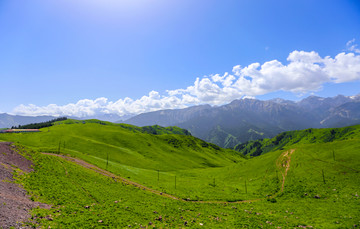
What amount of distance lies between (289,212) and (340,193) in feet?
60.5

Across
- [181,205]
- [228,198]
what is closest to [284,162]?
[228,198]

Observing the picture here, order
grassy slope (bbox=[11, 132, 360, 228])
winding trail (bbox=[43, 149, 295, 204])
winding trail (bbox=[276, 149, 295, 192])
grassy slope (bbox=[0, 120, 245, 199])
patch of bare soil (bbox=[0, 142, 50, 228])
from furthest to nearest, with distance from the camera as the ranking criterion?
winding trail (bbox=[276, 149, 295, 192]), grassy slope (bbox=[0, 120, 245, 199]), winding trail (bbox=[43, 149, 295, 204]), grassy slope (bbox=[11, 132, 360, 228]), patch of bare soil (bbox=[0, 142, 50, 228])

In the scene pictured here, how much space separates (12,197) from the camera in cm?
2300

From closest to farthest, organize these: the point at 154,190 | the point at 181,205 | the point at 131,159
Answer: the point at 181,205 → the point at 154,190 → the point at 131,159

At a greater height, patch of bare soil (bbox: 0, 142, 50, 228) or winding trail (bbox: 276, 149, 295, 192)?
patch of bare soil (bbox: 0, 142, 50, 228)

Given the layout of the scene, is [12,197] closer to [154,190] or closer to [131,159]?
[154,190]

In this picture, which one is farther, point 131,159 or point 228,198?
point 131,159

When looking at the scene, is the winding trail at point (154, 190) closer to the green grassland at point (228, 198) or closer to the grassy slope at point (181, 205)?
the green grassland at point (228, 198)

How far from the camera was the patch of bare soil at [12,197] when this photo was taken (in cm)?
1827

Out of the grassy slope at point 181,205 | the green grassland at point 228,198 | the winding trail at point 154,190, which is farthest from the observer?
the winding trail at point 154,190

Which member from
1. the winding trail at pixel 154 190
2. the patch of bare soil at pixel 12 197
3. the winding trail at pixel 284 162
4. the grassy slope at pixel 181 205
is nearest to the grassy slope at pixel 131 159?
the winding trail at pixel 154 190

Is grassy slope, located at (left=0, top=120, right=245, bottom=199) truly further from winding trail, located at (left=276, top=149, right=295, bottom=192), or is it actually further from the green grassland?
winding trail, located at (left=276, top=149, right=295, bottom=192)

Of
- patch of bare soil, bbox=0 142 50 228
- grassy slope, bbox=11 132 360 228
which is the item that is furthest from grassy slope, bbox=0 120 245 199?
patch of bare soil, bbox=0 142 50 228

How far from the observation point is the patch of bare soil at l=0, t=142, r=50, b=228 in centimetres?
1827
